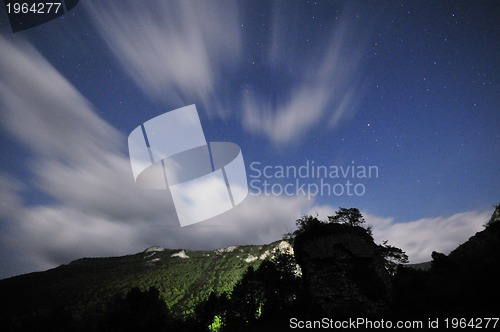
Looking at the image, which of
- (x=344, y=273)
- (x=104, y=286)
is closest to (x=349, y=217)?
(x=344, y=273)

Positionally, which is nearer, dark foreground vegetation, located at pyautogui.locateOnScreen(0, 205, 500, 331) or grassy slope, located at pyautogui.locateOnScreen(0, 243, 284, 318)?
dark foreground vegetation, located at pyautogui.locateOnScreen(0, 205, 500, 331)

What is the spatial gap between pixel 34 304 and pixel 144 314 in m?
70.3

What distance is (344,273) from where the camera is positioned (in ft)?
68.5

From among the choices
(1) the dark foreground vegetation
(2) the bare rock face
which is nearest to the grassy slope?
(1) the dark foreground vegetation

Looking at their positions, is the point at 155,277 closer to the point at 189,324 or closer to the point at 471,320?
the point at 189,324

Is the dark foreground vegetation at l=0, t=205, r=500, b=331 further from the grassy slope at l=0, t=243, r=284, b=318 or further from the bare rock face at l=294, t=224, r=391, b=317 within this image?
the grassy slope at l=0, t=243, r=284, b=318

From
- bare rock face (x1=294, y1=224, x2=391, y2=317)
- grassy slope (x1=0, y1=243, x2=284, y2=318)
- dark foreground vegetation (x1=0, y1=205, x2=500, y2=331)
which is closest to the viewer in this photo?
dark foreground vegetation (x1=0, y1=205, x2=500, y2=331)

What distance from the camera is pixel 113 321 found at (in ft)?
104

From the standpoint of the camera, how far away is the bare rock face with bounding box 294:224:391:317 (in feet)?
64.9

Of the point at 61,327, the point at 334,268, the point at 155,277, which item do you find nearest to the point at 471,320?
the point at 334,268

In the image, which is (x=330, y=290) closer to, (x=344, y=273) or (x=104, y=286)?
(x=344, y=273)

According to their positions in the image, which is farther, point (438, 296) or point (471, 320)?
point (438, 296)

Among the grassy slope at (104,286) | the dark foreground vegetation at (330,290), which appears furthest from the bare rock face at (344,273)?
the grassy slope at (104,286)

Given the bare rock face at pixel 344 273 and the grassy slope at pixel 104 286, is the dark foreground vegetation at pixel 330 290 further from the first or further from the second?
the grassy slope at pixel 104 286
